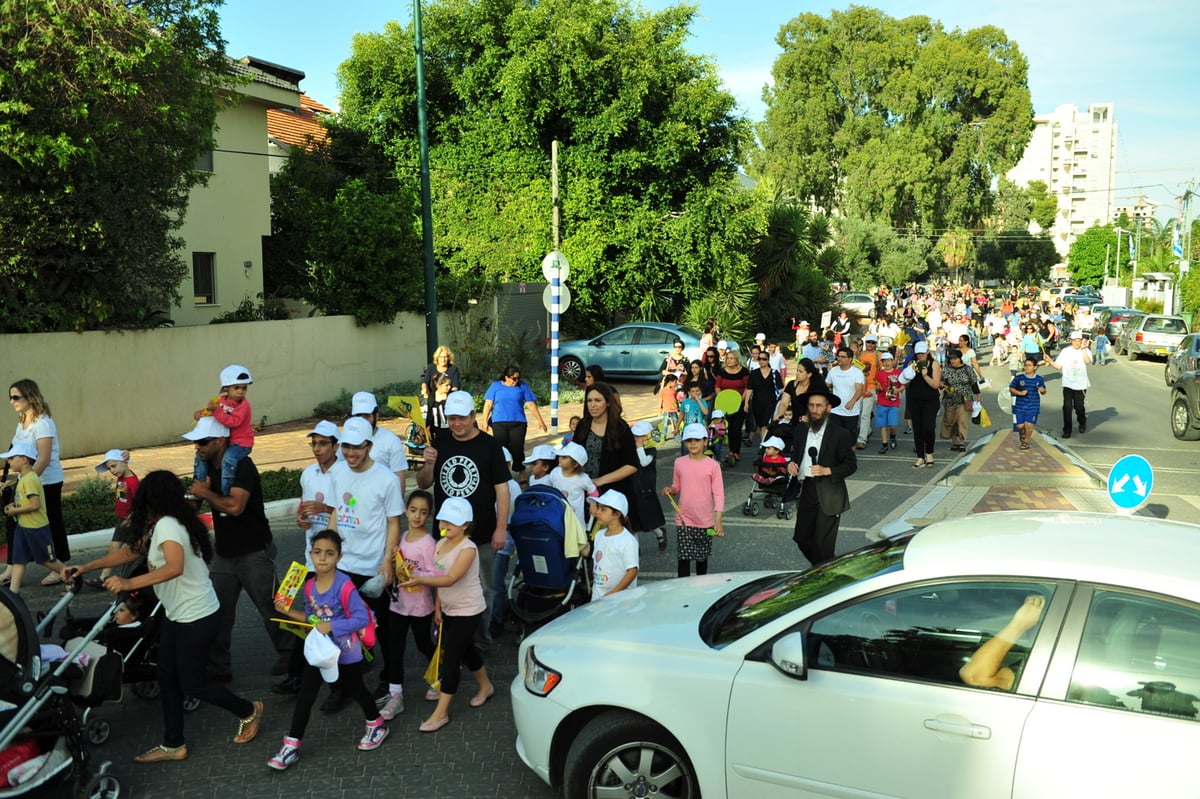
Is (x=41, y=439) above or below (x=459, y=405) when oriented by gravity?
below

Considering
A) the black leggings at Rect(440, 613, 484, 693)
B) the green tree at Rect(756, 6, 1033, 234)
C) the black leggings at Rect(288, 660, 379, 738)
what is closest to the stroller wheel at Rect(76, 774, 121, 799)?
the black leggings at Rect(288, 660, 379, 738)

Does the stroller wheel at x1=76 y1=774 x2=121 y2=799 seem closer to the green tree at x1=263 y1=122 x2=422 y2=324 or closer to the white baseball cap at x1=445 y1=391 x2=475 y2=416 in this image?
the white baseball cap at x1=445 y1=391 x2=475 y2=416

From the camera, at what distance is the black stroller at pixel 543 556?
6727 mm

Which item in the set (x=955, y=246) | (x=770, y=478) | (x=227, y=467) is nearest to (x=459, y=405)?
(x=227, y=467)

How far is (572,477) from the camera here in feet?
23.5

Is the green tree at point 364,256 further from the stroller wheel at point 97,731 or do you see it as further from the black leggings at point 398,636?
the stroller wheel at point 97,731

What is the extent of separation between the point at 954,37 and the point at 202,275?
5357cm

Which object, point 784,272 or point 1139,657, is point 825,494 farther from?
point 784,272

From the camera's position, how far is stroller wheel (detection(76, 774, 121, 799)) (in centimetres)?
479

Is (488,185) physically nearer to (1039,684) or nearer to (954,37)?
(1039,684)

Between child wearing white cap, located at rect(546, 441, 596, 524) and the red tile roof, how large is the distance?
24891 millimetres

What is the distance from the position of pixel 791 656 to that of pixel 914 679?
0.46 metres

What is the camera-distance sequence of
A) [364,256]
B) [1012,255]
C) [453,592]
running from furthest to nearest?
1. [1012,255]
2. [364,256]
3. [453,592]

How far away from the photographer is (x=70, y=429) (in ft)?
47.3
